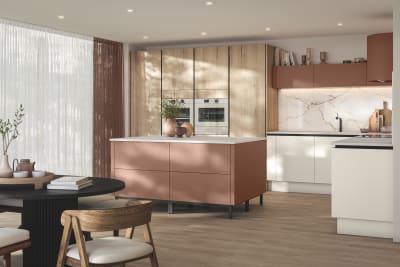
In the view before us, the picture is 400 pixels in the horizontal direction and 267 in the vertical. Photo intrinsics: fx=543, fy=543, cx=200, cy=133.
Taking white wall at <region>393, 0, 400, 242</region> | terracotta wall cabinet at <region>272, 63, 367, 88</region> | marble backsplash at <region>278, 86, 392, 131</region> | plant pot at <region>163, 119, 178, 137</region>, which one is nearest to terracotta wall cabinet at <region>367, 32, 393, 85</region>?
terracotta wall cabinet at <region>272, 63, 367, 88</region>

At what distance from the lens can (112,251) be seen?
2.90 metres

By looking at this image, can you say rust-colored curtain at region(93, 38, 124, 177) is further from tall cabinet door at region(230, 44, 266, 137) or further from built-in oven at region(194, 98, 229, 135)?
tall cabinet door at region(230, 44, 266, 137)

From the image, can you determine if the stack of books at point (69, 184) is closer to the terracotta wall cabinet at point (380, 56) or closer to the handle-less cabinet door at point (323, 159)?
the terracotta wall cabinet at point (380, 56)

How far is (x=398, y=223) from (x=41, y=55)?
5271 mm

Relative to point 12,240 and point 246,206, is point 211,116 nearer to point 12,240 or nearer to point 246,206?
point 246,206

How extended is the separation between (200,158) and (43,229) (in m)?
2.74

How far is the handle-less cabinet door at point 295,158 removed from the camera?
800cm

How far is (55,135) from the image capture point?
26.1ft

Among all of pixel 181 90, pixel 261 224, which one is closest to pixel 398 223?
pixel 261 224

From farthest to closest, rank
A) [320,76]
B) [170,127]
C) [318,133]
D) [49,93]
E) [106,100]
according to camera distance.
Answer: [106,100] < [320,76] < [318,133] < [49,93] < [170,127]

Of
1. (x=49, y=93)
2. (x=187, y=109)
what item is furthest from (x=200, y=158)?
(x=49, y=93)

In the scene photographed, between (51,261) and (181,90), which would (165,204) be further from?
(51,261)

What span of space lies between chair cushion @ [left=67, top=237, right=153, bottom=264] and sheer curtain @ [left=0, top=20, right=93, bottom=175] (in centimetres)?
452

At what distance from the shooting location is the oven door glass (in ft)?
28.0
